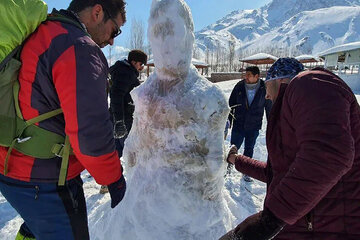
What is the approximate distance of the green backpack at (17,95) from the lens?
1.12 m

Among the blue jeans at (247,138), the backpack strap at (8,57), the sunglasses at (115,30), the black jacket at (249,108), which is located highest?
the sunglasses at (115,30)

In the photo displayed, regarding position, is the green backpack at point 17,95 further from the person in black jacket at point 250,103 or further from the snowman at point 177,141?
the person in black jacket at point 250,103

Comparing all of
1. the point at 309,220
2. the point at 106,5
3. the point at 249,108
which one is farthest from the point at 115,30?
the point at 249,108

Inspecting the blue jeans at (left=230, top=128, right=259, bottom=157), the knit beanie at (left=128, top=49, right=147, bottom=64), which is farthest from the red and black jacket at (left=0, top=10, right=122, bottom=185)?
the blue jeans at (left=230, top=128, right=259, bottom=157)

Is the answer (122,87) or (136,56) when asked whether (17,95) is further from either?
(136,56)

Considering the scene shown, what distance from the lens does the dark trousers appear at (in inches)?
52.6

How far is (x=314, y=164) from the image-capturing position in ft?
3.37

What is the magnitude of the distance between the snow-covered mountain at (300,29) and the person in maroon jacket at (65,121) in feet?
276

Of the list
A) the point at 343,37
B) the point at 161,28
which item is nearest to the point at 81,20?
the point at 161,28

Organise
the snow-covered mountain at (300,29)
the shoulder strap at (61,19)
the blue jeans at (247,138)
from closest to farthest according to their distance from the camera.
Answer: the shoulder strap at (61,19), the blue jeans at (247,138), the snow-covered mountain at (300,29)

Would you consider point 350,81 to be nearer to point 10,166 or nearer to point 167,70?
point 167,70

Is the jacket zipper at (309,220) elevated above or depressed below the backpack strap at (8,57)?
below

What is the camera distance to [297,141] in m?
1.14

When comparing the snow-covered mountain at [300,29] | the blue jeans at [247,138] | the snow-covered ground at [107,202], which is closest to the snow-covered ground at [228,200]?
the snow-covered ground at [107,202]
